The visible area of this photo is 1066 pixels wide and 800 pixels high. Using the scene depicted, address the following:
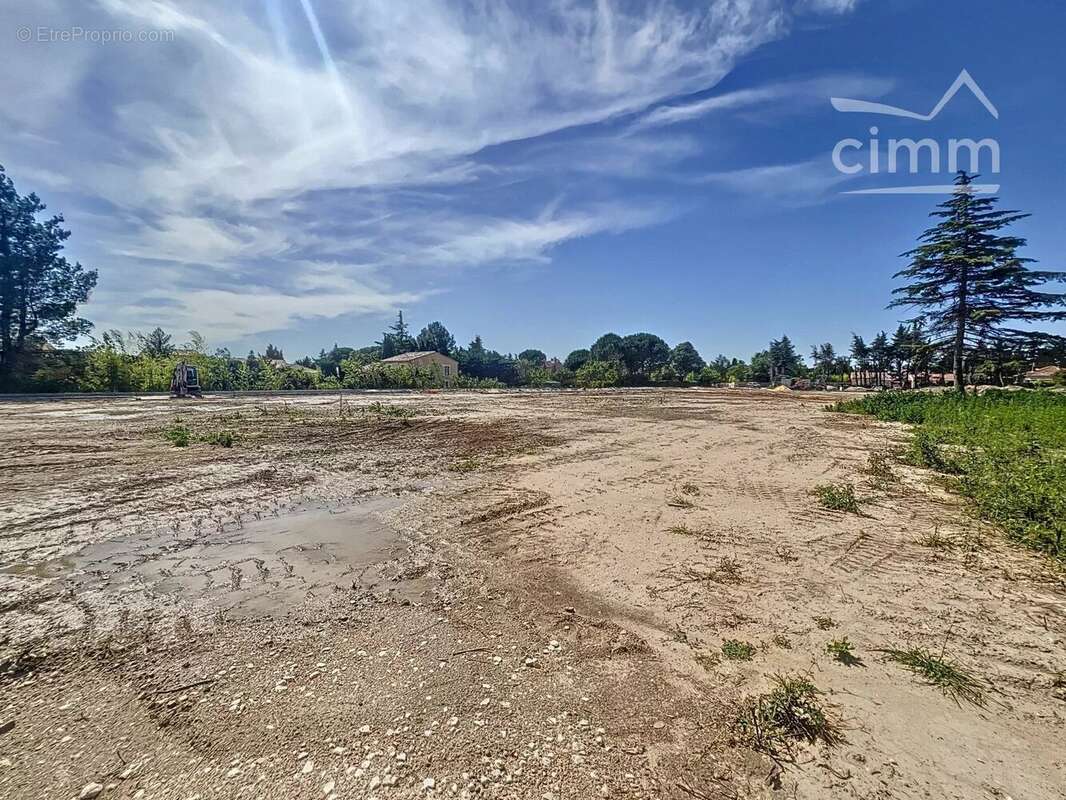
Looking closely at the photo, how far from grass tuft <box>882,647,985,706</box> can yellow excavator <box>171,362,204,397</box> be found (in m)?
36.6

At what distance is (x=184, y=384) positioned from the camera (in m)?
29.5

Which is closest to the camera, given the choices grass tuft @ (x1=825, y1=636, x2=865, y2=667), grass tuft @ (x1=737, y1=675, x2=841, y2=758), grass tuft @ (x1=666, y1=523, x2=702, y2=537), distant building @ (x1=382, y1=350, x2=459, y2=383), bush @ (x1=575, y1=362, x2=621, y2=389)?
grass tuft @ (x1=737, y1=675, x2=841, y2=758)

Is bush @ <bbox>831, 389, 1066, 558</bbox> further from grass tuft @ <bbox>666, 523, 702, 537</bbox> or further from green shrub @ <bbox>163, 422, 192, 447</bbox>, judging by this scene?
green shrub @ <bbox>163, 422, 192, 447</bbox>

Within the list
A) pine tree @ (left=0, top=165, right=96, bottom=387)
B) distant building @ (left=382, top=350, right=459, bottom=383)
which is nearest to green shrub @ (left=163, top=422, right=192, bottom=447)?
pine tree @ (left=0, top=165, right=96, bottom=387)

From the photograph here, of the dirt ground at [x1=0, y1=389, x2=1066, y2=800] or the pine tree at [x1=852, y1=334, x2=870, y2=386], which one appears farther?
the pine tree at [x1=852, y1=334, x2=870, y2=386]

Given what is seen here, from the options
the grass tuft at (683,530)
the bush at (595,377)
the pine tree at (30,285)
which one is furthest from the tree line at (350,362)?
the grass tuft at (683,530)

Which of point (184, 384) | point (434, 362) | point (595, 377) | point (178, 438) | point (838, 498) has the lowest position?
point (838, 498)

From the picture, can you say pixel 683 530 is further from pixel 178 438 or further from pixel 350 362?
pixel 350 362

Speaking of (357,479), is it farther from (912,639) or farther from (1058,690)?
(1058,690)

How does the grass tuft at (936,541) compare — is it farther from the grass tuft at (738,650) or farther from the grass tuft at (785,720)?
the grass tuft at (785,720)

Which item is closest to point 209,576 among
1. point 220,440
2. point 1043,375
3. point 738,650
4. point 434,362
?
point 738,650

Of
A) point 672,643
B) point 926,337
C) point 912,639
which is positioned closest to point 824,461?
point 912,639

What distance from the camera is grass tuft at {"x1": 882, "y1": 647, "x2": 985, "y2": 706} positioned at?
236 centimetres

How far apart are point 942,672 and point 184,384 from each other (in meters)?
38.4
